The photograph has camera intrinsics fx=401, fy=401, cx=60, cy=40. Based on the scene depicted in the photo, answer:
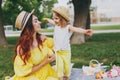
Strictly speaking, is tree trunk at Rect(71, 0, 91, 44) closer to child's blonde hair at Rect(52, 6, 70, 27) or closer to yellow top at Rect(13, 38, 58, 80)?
child's blonde hair at Rect(52, 6, 70, 27)

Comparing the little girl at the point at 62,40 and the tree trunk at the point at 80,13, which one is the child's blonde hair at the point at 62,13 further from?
the tree trunk at the point at 80,13

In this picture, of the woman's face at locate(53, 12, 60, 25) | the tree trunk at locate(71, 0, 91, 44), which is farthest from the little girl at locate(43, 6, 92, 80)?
the tree trunk at locate(71, 0, 91, 44)

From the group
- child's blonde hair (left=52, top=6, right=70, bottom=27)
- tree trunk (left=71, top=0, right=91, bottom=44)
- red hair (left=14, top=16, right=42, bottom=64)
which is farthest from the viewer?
tree trunk (left=71, top=0, right=91, bottom=44)

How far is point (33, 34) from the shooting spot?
17.0 ft

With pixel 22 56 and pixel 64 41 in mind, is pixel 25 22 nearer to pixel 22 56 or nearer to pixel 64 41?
pixel 22 56

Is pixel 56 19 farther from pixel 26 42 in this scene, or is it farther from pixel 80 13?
pixel 80 13

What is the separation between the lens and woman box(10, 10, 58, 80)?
5.08 metres

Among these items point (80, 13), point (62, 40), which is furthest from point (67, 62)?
Result: point (80, 13)

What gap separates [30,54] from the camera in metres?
5.11

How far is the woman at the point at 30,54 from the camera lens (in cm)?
508

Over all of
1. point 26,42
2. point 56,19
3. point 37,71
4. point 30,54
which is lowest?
point 37,71

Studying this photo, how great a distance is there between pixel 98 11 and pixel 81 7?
1973 inches

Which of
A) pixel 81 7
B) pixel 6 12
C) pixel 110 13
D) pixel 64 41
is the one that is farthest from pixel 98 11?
pixel 64 41

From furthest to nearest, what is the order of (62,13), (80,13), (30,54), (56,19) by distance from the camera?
(80,13) → (56,19) → (62,13) → (30,54)
